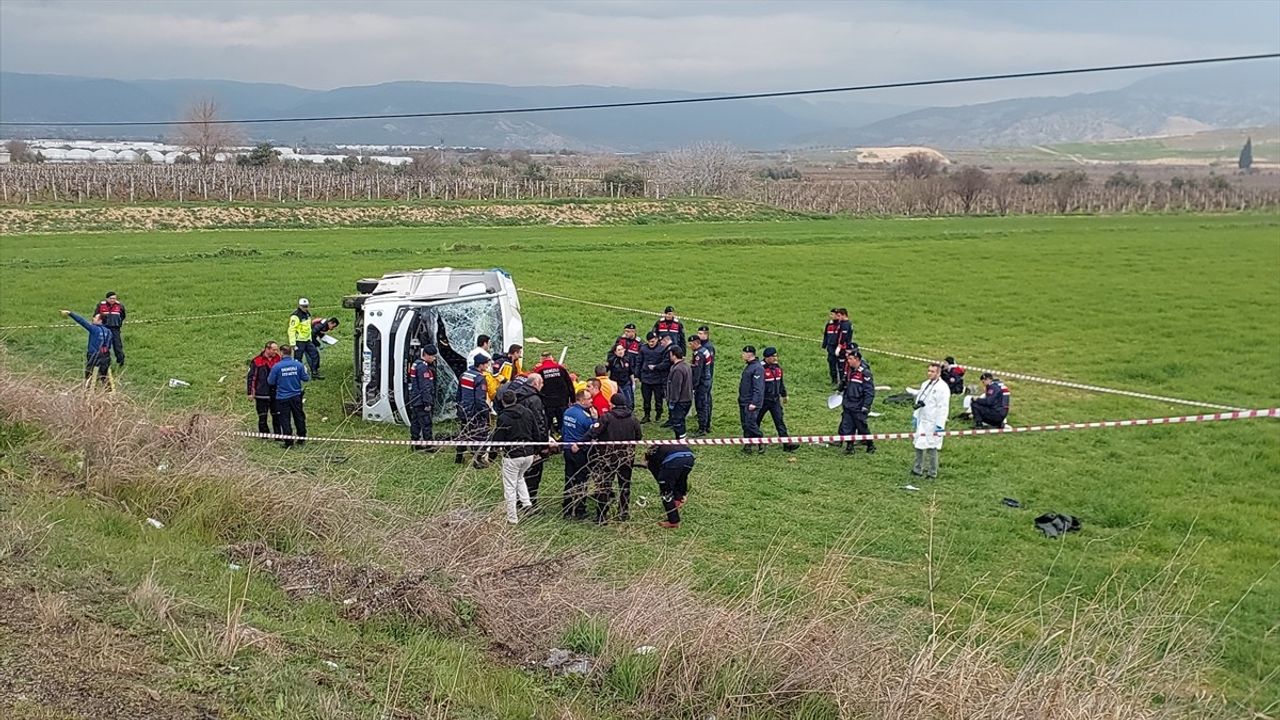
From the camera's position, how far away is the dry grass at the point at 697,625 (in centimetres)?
643

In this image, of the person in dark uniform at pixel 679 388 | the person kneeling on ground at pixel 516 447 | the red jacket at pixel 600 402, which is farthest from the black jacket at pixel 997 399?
the person kneeling on ground at pixel 516 447

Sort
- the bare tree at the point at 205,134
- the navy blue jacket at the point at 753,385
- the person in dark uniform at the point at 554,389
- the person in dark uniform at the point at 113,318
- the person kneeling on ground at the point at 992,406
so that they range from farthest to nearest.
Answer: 1. the bare tree at the point at 205,134
2. the person in dark uniform at the point at 113,318
3. the person kneeling on ground at the point at 992,406
4. the navy blue jacket at the point at 753,385
5. the person in dark uniform at the point at 554,389

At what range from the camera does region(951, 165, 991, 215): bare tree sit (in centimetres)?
7875

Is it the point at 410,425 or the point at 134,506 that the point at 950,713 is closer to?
the point at 134,506

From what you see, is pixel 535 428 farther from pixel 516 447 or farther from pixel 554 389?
pixel 554 389

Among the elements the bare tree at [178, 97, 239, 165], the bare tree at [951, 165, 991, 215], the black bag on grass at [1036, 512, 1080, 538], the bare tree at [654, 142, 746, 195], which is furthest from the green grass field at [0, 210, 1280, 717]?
the bare tree at [178, 97, 239, 165]

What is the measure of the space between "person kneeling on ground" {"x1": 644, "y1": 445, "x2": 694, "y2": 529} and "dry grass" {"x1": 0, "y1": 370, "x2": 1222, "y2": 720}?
1887 millimetres

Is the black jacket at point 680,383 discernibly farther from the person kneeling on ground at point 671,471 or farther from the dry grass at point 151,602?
the dry grass at point 151,602

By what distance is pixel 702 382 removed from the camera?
668 inches

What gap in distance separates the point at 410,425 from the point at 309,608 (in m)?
8.31

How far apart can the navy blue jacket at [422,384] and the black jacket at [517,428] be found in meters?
2.95

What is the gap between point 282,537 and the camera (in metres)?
9.64

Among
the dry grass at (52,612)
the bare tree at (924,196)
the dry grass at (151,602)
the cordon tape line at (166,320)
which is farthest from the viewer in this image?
the bare tree at (924,196)

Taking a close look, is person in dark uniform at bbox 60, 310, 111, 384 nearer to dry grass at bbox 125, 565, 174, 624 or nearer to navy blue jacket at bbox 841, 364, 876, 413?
dry grass at bbox 125, 565, 174, 624
